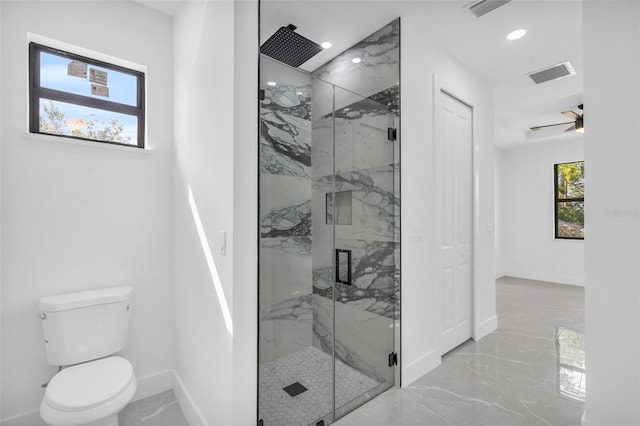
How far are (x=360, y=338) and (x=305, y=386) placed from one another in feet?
1.74

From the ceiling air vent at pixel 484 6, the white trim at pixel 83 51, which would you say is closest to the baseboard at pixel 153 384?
the white trim at pixel 83 51

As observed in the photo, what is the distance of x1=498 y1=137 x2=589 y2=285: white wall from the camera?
5.76 meters

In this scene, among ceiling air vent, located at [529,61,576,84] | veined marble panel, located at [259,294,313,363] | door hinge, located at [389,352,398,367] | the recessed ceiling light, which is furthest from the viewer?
ceiling air vent, located at [529,61,576,84]

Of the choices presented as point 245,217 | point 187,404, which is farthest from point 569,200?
point 187,404

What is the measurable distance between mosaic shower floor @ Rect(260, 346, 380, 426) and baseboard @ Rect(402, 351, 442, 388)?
0.74 feet

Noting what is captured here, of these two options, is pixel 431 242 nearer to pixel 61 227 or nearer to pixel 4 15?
pixel 61 227

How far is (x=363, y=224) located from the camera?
235 cm

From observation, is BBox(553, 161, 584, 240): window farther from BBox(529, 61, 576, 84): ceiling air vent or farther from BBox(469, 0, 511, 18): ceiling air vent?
BBox(469, 0, 511, 18): ceiling air vent

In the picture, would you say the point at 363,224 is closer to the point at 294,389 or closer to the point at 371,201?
the point at 371,201

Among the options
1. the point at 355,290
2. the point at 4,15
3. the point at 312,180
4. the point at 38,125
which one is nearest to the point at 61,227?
the point at 38,125

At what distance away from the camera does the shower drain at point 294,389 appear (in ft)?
6.45

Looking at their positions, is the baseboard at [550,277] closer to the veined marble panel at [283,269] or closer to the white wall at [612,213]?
the white wall at [612,213]

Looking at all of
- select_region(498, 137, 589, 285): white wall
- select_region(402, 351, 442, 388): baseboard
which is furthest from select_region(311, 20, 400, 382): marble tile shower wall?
select_region(498, 137, 589, 285): white wall

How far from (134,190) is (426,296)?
92.9 inches
